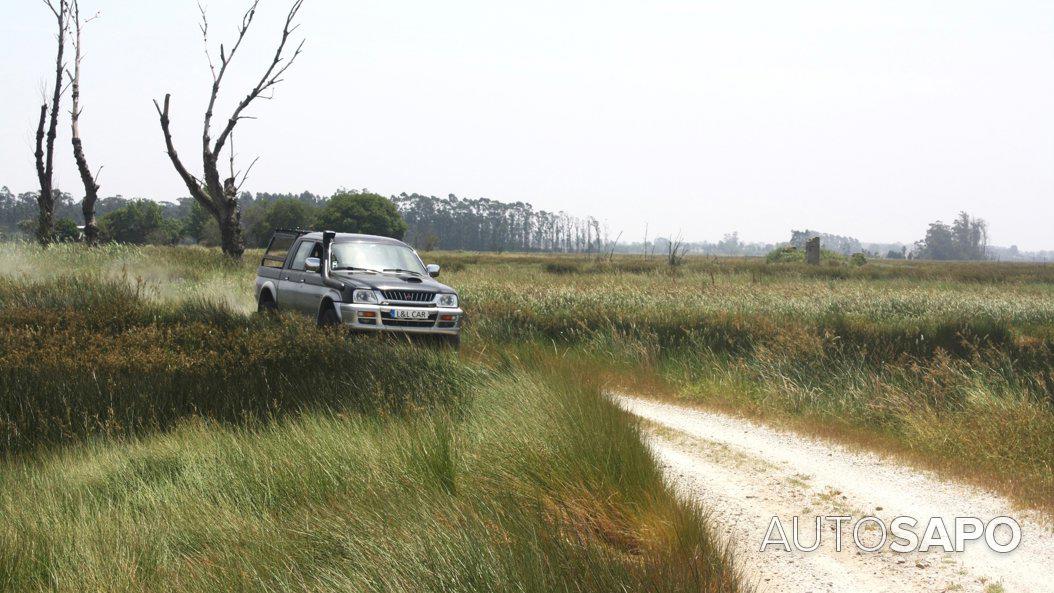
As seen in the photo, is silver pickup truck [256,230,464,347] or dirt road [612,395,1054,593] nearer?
dirt road [612,395,1054,593]

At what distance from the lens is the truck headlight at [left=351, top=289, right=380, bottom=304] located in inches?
480

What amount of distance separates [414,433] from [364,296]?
5515 millimetres

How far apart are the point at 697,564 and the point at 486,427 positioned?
10.9 ft

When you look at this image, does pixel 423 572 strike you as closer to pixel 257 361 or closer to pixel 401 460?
pixel 401 460

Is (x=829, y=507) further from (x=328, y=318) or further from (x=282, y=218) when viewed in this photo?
(x=282, y=218)

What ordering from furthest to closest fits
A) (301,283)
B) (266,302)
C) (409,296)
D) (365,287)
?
(266,302), (301,283), (409,296), (365,287)

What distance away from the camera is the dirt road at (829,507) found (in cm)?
561

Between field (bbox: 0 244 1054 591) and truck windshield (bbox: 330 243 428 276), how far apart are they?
1.48m

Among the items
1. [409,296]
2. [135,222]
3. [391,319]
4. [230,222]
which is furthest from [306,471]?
[135,222]

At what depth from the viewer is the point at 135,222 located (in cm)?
10800

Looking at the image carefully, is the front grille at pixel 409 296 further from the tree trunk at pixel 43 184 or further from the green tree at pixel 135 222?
the green tree at pixel 135 222

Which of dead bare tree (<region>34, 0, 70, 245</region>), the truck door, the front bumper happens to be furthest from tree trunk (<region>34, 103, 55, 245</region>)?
the front bumper

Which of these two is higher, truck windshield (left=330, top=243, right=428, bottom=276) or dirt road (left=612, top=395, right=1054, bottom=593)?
truck windshield (left=330, top=243, right=428, bottom=276)

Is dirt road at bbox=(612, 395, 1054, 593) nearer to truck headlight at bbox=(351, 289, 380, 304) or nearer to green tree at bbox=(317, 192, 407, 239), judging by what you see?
truck headlight at bbox=(351, 289, 380, 304)
